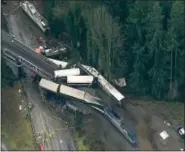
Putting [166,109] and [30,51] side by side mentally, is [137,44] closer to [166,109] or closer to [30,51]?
[166,109]

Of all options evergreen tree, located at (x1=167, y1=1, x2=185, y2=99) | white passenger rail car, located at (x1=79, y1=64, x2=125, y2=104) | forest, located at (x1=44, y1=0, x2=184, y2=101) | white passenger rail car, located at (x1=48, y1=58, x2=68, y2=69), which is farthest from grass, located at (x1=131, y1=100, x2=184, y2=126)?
white passenger rail car, located at (x1=48, y1=58, x2=68, y2=69)

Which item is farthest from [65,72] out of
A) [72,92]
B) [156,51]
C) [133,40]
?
[156,51]

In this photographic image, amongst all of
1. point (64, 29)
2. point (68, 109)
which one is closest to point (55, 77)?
point (68, 109)

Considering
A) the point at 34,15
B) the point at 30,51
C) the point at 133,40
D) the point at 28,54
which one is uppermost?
the point at 34,15

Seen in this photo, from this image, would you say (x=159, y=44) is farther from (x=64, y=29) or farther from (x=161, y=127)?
(x=64, y=29)

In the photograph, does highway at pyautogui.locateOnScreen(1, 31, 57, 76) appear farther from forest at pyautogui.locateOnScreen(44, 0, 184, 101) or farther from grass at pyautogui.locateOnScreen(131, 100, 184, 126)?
grass at pyautogui.locateOnScreen(131, 100, 184, 126)

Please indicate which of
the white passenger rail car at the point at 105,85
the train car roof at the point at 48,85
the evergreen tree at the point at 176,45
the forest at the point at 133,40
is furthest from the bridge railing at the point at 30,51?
the evergreen tree at the point at 176,45

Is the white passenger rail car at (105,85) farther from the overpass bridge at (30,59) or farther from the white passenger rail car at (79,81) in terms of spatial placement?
the overpass bridge at (30,59)
